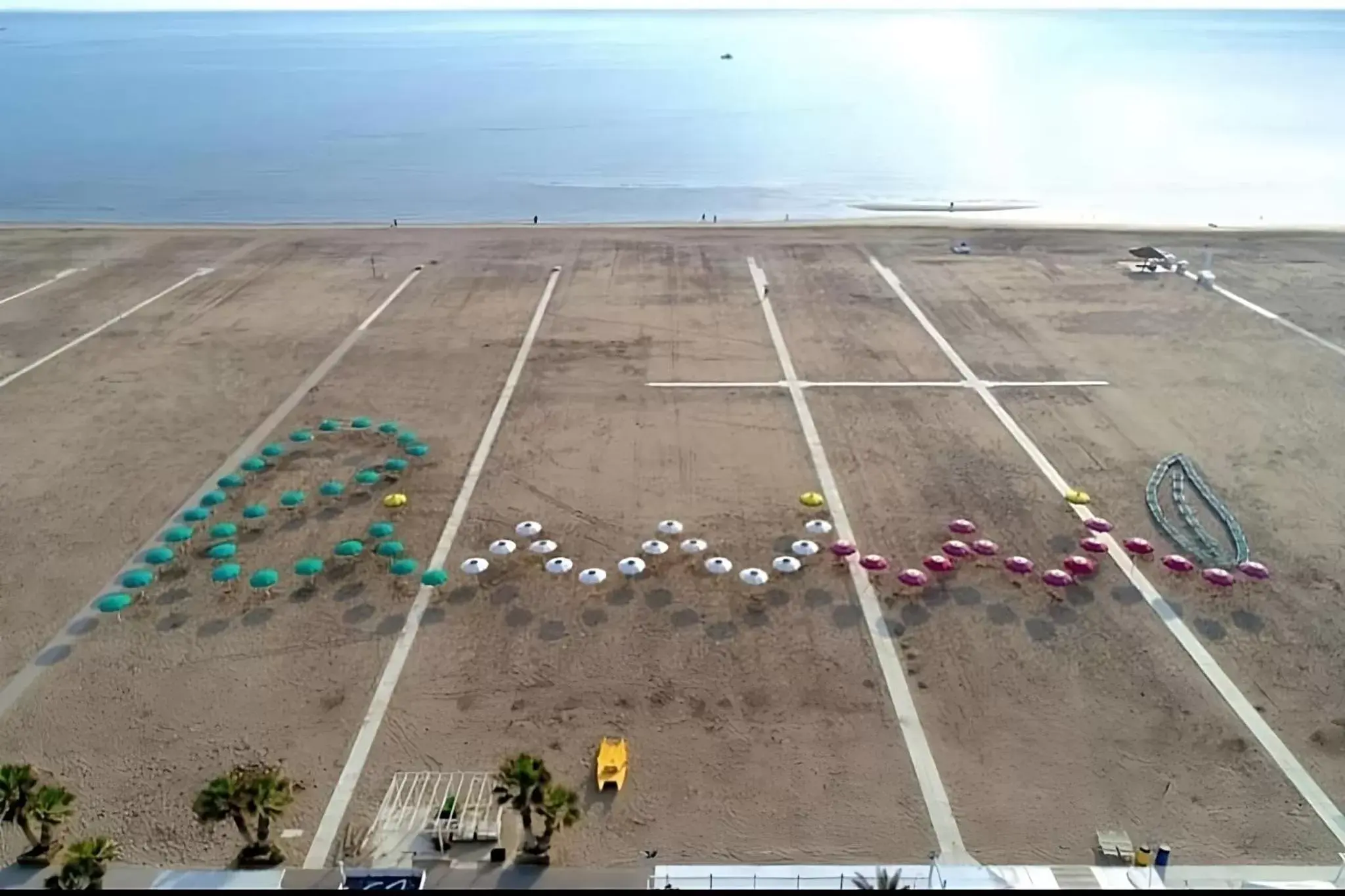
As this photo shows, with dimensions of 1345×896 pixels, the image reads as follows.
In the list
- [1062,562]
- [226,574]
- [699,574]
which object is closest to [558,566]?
[699,574]

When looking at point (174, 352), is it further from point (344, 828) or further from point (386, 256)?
point (344, 828)

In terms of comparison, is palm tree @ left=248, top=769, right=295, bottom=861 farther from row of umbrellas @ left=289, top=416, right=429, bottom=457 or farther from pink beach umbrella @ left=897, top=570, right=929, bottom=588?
row of umbrellas @ left=289, top=416, right=429, bottom=457

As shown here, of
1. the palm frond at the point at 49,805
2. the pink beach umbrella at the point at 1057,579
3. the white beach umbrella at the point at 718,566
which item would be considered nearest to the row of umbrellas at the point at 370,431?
the white beach umbrella at the point at 718,566

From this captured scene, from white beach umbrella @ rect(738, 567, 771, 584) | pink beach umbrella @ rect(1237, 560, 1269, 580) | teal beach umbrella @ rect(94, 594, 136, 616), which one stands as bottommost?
teal beach umbrella @ rect(94, 594, 136, 616)

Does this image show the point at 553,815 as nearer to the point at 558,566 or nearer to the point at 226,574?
the point at 558,566

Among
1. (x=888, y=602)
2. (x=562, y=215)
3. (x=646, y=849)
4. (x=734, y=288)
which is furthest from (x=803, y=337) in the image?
(x=562, y=215)

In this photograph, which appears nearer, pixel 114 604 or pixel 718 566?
pixel 114 604

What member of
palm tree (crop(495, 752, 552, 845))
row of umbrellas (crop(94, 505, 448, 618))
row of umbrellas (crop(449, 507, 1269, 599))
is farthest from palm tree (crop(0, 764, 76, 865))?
row of umbrellas (crop(449, 507, 1269, 599))
